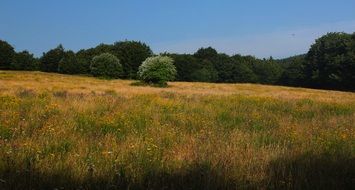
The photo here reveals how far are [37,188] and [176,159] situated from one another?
7.64 feet

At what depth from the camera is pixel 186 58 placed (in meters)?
121

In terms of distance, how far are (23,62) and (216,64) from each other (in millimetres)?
54013

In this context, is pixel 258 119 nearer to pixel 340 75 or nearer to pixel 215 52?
pixel 340 75

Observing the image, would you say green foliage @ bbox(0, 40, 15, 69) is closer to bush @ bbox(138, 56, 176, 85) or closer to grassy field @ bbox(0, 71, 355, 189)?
bush @ bbox(138, 56, 176, 85)

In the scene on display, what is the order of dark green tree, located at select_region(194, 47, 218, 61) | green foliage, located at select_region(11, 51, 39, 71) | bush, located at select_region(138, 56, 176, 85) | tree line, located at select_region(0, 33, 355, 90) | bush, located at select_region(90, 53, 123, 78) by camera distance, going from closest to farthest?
1. bush, located at select_region(138, 56, 176, 85)
2. bush, located at select_region(90, 53, 123, 78)
3. tree line, located at select_region(0, 33, 355, 90)
4. green foliage, located at select_region(11, 51, 39, 71)
5. dark green tree, located at select_region(194, 47, 218, 61)

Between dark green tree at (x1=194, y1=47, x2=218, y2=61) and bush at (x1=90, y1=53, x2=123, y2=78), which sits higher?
dark green tree at (x1=194, y1=47, x2=218, y2=61)

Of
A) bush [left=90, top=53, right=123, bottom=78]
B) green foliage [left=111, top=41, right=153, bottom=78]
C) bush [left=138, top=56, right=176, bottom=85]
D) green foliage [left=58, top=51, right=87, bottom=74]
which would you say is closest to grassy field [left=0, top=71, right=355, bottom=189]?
bush [left=138, top=56, right=176, bottom=85]

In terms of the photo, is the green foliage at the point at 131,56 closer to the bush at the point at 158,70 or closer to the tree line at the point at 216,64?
the tree line at the point at 216,64

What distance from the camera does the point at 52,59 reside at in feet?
400

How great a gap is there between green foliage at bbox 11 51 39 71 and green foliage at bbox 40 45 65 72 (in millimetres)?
4946

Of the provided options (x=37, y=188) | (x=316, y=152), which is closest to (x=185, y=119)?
(x=316, y=152)

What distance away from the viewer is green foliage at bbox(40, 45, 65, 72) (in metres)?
122

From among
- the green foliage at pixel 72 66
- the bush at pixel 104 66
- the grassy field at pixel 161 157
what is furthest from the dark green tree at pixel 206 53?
the grassy field at pixel 161 157

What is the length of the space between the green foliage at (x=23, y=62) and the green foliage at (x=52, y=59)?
495 centimetres
